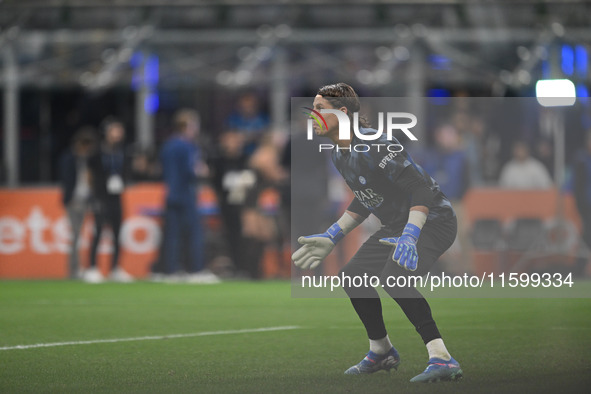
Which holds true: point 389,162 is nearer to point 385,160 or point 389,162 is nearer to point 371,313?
point 385,160

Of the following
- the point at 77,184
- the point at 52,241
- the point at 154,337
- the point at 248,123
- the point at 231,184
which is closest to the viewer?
the point at 154,337

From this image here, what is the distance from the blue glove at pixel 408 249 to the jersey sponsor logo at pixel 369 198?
→ 0.29 metres

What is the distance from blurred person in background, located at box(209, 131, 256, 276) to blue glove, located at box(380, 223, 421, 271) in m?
10.6

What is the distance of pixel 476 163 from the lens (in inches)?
555

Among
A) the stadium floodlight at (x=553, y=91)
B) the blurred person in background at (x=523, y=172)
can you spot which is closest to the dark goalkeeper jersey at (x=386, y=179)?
the stadium floodlight at (x=553, y=91)

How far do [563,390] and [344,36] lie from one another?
1560 centimetres


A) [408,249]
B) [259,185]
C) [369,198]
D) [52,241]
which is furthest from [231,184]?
[408,249]

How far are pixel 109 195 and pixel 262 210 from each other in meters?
2.25

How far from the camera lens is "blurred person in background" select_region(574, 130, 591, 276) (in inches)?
478

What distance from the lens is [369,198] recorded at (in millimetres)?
6906

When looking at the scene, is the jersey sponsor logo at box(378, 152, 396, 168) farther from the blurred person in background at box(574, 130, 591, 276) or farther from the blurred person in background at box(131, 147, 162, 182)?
the blurred person in background at box(131, 147, 162, 182)

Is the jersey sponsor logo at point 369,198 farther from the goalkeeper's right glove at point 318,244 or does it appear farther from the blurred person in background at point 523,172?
the blurred person in background at point 523,172

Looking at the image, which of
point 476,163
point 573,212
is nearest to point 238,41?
point 476,163

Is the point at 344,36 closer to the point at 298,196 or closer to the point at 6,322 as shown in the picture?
the point at 6,322
